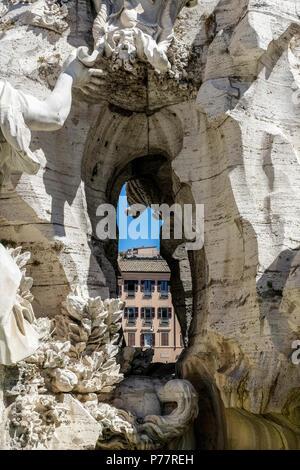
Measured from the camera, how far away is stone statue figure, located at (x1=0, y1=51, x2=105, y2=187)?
7.87m

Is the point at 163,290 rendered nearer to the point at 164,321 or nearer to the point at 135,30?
the point at 164,321

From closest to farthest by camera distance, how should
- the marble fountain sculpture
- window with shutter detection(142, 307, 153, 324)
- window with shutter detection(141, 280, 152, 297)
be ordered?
the marble fountain sculpture, window with shutter detection(141, 280, 152, 297), window with shutter detection(142, 307, 153, 324)

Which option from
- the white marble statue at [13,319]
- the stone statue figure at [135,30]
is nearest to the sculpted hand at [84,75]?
the stone statue figure at [135,30]

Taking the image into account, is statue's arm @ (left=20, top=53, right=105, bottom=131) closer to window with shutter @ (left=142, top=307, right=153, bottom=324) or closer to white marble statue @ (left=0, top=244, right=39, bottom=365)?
white marble statue @ (left=0, top=244, right=39, bottom=365)

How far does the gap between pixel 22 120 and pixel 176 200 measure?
8.92 ft

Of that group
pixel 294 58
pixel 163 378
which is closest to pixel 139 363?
pixel 163 378

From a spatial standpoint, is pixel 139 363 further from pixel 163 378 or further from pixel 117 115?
pixel 117 115

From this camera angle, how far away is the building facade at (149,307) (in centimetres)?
2531

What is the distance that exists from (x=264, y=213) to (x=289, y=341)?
1.24 meters

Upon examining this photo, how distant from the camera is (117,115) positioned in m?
10.4

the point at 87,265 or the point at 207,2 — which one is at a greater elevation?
the point at 207,2

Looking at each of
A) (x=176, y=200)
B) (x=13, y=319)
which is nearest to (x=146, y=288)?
(x=176, y=200)

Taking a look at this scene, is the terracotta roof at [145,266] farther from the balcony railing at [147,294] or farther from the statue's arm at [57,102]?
the statue's arm at [57,102]

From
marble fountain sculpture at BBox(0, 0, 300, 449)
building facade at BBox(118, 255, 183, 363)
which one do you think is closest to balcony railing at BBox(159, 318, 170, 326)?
building facade at BBox(118, 255, 183, 363)
